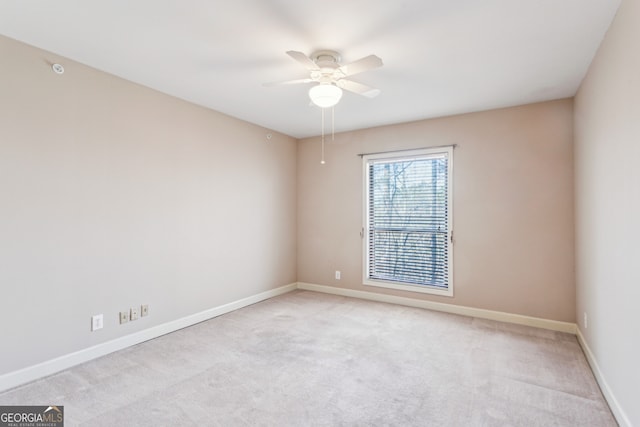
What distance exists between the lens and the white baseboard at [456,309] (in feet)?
11.4

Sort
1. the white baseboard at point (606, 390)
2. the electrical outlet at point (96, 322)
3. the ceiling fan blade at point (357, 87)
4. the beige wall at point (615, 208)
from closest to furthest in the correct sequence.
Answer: the beige wall at point (615, 208) → the white baseboard at point (606, 390) → the ceiling fan blade at point (357, 87) → the electrical outlet at point (96, 322)

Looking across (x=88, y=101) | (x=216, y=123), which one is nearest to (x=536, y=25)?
(x=216, y=123)

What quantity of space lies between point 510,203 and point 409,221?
1.24 meters

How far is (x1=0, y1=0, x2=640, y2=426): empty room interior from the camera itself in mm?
2039

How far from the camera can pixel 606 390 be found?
2.16 meters

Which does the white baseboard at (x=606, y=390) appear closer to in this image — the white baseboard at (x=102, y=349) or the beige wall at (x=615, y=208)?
the beige wall at (x=615, y=208)

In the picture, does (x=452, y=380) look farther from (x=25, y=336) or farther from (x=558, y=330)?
(x=25, y=336)

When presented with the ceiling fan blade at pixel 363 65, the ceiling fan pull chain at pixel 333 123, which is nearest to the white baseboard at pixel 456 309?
the ceiling fan pull chain at pixel 333 123

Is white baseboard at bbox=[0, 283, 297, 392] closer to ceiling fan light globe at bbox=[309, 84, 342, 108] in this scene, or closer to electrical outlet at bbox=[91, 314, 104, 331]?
electrical outlet at bbox=[91, 314, 104, 331]

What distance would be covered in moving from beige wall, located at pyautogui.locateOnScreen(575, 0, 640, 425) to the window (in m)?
1.49

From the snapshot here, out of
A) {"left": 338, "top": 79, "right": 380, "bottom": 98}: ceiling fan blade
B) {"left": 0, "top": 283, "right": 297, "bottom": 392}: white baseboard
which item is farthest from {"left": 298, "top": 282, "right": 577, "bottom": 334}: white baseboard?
{"left": 338, "top": 79, "right": 380, "bottom": 98}: ceiling fan blade

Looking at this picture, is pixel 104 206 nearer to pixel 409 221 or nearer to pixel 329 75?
pixel 329 75

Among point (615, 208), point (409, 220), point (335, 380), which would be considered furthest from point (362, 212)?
point (615, 208)

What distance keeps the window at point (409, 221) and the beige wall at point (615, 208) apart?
4.88ft
